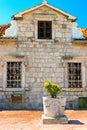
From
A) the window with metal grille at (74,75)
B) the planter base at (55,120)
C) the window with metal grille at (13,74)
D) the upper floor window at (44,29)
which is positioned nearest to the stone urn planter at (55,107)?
the planter base at (55,120)

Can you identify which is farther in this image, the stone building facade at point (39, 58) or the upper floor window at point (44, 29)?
the upper floor window at point (44, 29)

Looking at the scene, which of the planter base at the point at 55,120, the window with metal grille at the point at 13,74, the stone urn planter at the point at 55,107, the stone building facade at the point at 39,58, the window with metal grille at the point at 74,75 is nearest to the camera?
the planter base at the point at 55,120

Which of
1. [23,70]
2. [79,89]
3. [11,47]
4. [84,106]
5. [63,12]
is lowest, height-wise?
[84,106]

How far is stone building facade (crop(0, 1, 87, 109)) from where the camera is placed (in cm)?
1642

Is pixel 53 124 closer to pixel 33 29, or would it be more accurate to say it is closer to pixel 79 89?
pixel 79 89

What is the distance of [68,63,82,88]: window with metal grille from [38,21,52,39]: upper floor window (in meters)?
2.27

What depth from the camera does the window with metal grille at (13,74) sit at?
651 inches

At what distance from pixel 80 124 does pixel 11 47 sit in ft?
25.5

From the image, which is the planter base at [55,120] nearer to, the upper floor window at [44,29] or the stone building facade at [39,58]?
the stone building facade at [39,58]

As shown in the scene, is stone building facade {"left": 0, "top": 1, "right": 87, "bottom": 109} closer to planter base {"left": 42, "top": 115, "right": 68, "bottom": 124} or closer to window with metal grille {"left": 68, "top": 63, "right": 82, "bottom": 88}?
window with metal grille {"left": 68, "top": 63, "right": 82, "bottom": 88}

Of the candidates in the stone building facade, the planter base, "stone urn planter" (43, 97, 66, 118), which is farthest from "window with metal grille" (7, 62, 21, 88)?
the planter base

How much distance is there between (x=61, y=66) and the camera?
16719mm

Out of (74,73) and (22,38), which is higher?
(22,38)

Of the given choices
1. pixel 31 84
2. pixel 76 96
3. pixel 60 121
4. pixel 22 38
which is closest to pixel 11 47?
pixel 22 38
